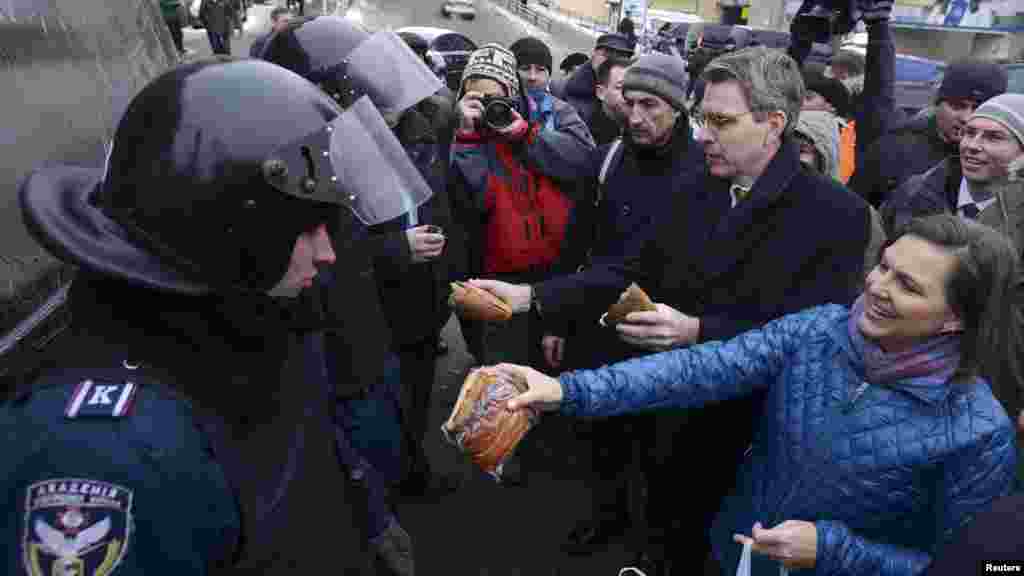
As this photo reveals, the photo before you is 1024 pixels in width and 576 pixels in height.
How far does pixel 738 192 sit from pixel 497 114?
135 cm

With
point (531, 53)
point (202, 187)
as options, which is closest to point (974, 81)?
point (531, 53)

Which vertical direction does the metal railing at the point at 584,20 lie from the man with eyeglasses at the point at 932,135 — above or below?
below

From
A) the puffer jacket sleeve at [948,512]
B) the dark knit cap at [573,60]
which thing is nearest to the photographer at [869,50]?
the puffer jacket sleeve at [948,512]

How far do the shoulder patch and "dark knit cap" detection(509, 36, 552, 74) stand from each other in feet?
17.6

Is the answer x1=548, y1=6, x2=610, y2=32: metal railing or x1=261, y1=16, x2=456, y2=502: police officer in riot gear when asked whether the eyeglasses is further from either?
x1=548, y1=6, x2=610, y2=32: metal railing

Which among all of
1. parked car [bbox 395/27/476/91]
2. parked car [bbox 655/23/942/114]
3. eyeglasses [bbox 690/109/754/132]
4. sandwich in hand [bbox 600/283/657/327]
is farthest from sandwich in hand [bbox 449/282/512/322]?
parked car [bbox 655/23/942/114]

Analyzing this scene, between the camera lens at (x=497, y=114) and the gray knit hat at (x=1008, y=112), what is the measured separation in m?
1.96

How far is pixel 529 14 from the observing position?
41875 mm

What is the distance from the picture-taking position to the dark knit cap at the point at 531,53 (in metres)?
5.97

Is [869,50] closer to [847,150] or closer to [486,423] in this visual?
[847,150]

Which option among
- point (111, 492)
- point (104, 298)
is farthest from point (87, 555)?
point (104, 298)

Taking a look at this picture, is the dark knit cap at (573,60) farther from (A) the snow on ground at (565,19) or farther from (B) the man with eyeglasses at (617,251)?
(A) the snow on ground at (565,19)

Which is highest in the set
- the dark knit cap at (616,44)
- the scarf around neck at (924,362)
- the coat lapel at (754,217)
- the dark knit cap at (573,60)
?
the dark knit cap at (616,44)
